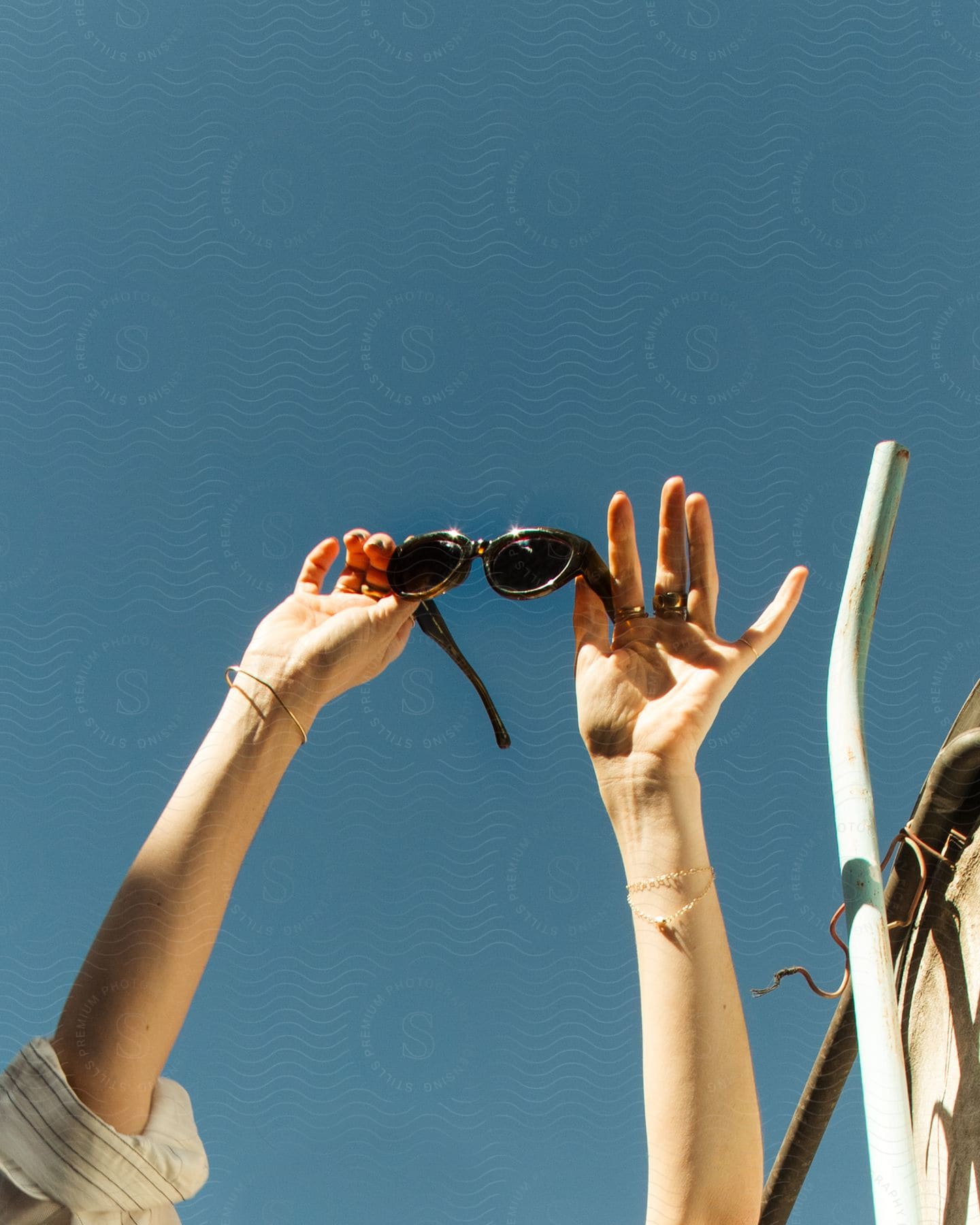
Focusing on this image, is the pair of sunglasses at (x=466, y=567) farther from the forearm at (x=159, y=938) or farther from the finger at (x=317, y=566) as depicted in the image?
the forearm at (x=159, y=938)

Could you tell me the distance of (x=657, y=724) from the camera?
91.7 inches

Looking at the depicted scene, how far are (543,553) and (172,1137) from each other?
181cm

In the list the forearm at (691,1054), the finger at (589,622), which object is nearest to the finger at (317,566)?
the finger at (589,622)

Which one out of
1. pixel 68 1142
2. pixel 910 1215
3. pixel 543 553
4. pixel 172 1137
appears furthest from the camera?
pixel 543 553

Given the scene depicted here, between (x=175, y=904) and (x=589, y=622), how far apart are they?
1227 mm

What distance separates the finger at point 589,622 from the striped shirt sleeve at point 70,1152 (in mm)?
1333

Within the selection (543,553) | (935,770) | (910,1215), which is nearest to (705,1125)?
(910,1215)

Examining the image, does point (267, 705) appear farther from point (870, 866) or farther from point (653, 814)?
point (870, 866)

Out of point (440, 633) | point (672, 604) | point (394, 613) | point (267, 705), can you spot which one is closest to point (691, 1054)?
point (672, 604)

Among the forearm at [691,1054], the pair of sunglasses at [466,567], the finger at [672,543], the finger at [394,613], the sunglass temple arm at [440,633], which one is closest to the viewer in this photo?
the forearm at [691,1054]

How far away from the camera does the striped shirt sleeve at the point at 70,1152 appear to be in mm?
1856

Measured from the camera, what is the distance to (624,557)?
8.94ft

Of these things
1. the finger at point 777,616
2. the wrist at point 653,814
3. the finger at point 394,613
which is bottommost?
the wrist at point 653,814

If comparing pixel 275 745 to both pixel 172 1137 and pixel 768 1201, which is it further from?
pixel 768 1201
